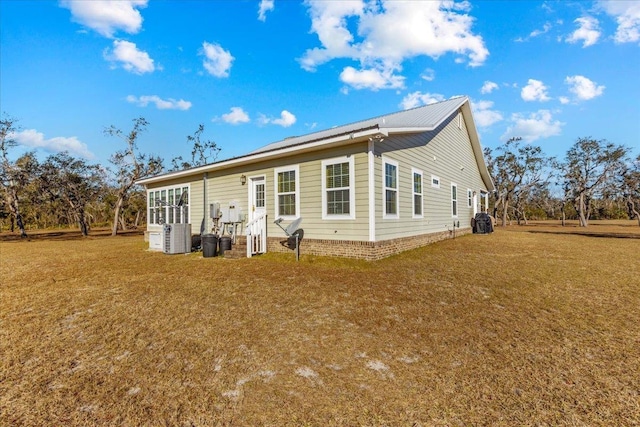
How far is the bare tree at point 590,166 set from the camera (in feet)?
92.2

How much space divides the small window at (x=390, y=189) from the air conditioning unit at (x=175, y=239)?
25.6 feet

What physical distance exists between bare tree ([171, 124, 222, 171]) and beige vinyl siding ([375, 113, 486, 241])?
2708cm

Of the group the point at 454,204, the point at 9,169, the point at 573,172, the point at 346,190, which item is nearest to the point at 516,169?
the point at 573,172

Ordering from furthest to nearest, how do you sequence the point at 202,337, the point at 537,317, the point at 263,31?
the point at 263,31 → the point at 537,317 → the point at 202,337

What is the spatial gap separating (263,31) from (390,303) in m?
15.1

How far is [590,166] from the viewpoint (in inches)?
1144

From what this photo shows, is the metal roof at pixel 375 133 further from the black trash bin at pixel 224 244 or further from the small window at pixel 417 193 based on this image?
the black trash bin at pixel 224 244

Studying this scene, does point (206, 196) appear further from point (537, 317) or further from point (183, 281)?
point (537, 317)

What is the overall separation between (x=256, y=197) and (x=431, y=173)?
7.01 metres

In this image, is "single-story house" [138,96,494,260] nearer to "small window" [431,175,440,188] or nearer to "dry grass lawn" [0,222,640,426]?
"small window" [431,175,440,188]

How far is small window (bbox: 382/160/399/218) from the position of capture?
8.45 m

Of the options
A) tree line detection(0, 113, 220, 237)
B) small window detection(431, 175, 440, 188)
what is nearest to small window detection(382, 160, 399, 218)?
small window detection(431, 175, 440, 188)

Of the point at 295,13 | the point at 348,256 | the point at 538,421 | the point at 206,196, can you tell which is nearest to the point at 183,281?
the point at 348,256

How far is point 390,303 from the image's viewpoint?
15.6 feet
